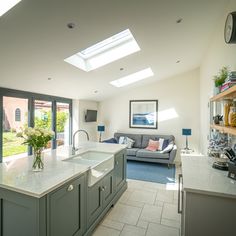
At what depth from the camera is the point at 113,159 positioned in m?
2.87

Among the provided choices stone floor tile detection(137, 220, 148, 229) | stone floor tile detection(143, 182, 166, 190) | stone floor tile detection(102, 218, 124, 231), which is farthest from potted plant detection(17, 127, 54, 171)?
stone floor tile detection(143, 182, 166, 190)

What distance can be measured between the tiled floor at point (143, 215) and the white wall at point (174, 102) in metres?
2.64

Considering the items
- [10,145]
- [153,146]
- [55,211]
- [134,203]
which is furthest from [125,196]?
[10,145]

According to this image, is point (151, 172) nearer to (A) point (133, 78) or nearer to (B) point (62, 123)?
(A) point (133, 78)

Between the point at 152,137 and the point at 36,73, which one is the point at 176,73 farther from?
the point at 36,73

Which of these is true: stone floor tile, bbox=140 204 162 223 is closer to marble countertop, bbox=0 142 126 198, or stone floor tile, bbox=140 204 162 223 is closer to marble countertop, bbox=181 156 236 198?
marble countertop, bbox=181 156 236 198

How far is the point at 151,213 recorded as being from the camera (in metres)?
2.73

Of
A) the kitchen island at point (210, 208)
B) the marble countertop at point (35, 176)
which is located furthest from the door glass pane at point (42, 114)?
the kitchen island at point (210, 208)

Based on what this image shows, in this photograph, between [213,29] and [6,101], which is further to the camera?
[6,101]

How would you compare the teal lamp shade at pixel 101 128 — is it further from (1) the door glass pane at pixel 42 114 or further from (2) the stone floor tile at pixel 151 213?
(2) the stone floor tile at pixel 151 213

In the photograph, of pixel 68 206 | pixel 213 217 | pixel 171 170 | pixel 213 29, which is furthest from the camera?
pixel 171 170

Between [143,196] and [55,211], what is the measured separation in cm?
213

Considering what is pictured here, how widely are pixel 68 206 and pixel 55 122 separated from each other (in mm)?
3863

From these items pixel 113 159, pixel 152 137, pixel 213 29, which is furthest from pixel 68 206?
pixel 152 137
